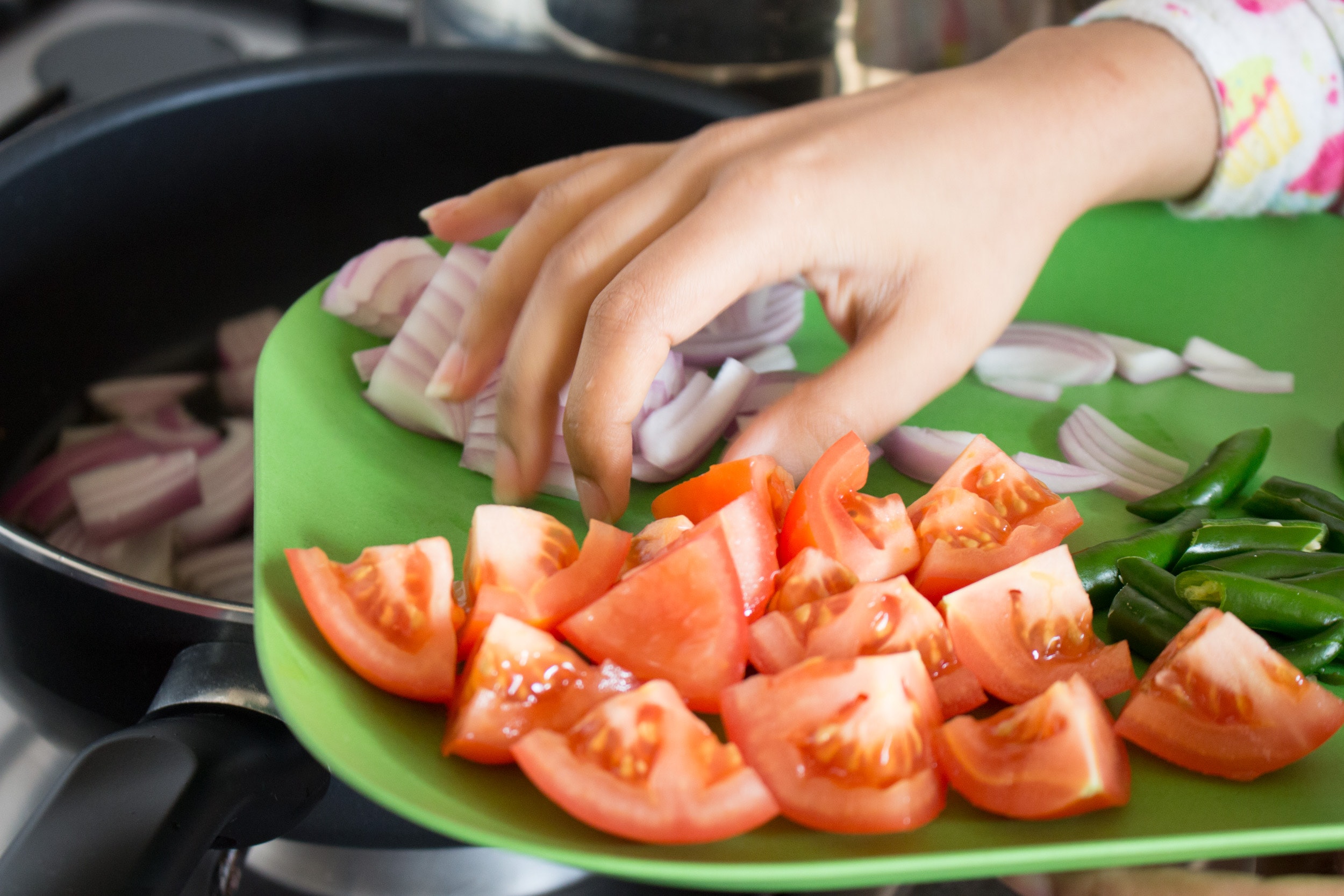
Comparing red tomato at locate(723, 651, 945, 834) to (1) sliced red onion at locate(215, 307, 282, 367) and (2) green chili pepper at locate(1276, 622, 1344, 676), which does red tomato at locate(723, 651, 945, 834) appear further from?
(1) sliced red onion at locate(215, 307, 282, 367)

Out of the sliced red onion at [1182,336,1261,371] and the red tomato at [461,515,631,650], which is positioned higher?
the red tomato at [461,515,631,650]

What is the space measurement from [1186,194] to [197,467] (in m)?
1.08

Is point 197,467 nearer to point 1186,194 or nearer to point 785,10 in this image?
point 785,10

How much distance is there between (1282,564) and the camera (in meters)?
0.72

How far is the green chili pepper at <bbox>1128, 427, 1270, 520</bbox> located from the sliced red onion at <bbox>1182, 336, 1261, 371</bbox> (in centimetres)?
17

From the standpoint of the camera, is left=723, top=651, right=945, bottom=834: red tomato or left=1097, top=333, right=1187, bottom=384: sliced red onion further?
left=1097, top=333, right=1187, bottom=384: sliced red onion

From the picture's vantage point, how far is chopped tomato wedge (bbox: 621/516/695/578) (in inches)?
26.0

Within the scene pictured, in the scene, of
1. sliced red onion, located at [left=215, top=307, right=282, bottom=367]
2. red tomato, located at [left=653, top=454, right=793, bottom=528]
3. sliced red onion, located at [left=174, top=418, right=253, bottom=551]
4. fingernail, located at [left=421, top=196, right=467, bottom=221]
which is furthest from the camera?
sliced red onion, located at [left=215, top=307, right=282, bottom=367]

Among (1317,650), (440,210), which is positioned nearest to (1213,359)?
(1317,650)

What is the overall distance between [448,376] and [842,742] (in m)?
0.45

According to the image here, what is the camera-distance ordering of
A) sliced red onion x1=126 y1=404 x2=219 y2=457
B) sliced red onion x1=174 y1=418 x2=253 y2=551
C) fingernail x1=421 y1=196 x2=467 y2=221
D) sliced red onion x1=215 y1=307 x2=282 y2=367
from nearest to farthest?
fingernail x1=421 y1=196 x2=467 y2=221
sliced red onion x1=174 y1=418 x2=253 y2=551
sliced red onion x1=126 y1=404 x2=219 y2=457
sliced red onion x1=215 y1=307 x2=282 y2=367

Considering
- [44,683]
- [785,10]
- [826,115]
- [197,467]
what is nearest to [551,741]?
[44,683]

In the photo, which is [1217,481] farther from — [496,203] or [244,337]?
[244,337]

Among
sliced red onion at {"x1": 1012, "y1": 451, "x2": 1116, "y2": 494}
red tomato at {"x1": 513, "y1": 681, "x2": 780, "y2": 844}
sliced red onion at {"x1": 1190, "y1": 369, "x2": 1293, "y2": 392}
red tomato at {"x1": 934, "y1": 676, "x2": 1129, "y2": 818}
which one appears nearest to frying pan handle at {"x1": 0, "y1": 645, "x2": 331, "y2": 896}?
red tomato at {"x1": 513, "y1": 681, "x2": 780, "y2": 844}
